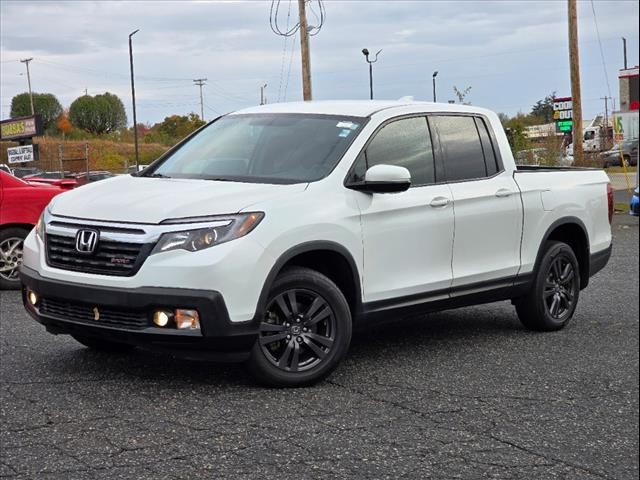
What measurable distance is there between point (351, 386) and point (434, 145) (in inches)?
74.6

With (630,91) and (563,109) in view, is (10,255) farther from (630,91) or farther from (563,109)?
(563,109)

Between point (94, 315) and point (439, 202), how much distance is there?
7.69 ft

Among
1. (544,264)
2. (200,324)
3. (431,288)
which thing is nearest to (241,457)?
(200,324)

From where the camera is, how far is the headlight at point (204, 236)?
16.9 feet

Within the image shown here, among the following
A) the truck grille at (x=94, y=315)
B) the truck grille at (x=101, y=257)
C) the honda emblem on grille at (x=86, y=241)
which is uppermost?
the honda emblem on grille at (x=86, y=241)

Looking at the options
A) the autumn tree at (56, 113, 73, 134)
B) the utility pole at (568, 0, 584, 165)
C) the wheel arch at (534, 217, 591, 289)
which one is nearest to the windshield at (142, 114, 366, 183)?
the wheel arch at (534, 217, 591, 289)

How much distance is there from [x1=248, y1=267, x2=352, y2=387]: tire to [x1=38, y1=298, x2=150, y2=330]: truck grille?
2.16 feet

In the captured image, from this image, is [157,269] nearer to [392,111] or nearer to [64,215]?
[64,215]

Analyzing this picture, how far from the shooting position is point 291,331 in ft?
18.1

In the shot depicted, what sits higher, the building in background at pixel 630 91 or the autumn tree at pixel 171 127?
the autumn tree at pixel 171 127

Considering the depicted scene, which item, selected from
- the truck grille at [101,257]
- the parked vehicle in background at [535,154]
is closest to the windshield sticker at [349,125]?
the truck grille at [101,257]

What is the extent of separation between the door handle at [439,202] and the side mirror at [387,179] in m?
0.47

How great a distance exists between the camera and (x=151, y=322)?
519 cm

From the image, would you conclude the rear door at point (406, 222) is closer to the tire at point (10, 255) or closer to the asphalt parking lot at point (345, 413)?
the asphalt parking lot at point (345, 413)
